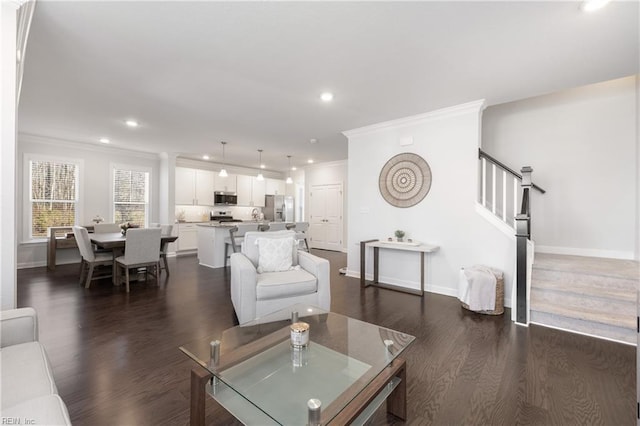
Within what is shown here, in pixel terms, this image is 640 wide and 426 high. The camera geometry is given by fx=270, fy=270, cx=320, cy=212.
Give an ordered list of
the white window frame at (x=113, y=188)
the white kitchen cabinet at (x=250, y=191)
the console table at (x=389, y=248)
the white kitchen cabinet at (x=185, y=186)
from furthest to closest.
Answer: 1. the white kitchen cabinet at (x=250, y=191)
2. the white kitchen cabinet at (x=185, y=186)
3. the white window frame at (x=113, y=188)
4. the console table at (x=389, y=248)

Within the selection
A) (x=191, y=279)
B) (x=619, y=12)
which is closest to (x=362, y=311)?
(x=191, y=279)

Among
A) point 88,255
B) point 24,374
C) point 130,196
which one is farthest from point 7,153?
point 130,196

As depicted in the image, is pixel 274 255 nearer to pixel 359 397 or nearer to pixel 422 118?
pixel 359 397

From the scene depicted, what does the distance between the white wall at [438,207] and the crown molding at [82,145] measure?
5.45 m

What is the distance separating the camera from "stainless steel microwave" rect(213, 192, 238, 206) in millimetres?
7824

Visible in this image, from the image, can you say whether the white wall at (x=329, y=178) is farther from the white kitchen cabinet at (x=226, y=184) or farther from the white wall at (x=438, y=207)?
the white wall at (x=438, y=207)

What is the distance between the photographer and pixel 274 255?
302 centimetres

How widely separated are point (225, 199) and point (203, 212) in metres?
0.76

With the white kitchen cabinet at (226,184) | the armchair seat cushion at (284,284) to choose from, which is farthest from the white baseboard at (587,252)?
the white kitchen cabinet at (226,184)

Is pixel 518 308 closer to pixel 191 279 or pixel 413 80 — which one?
pixel 413 80

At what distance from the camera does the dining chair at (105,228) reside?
5.26m

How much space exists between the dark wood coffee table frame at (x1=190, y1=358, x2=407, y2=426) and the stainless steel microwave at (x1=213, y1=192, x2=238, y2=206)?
6934mm

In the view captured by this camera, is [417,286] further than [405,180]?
No

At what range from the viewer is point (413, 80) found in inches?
115
